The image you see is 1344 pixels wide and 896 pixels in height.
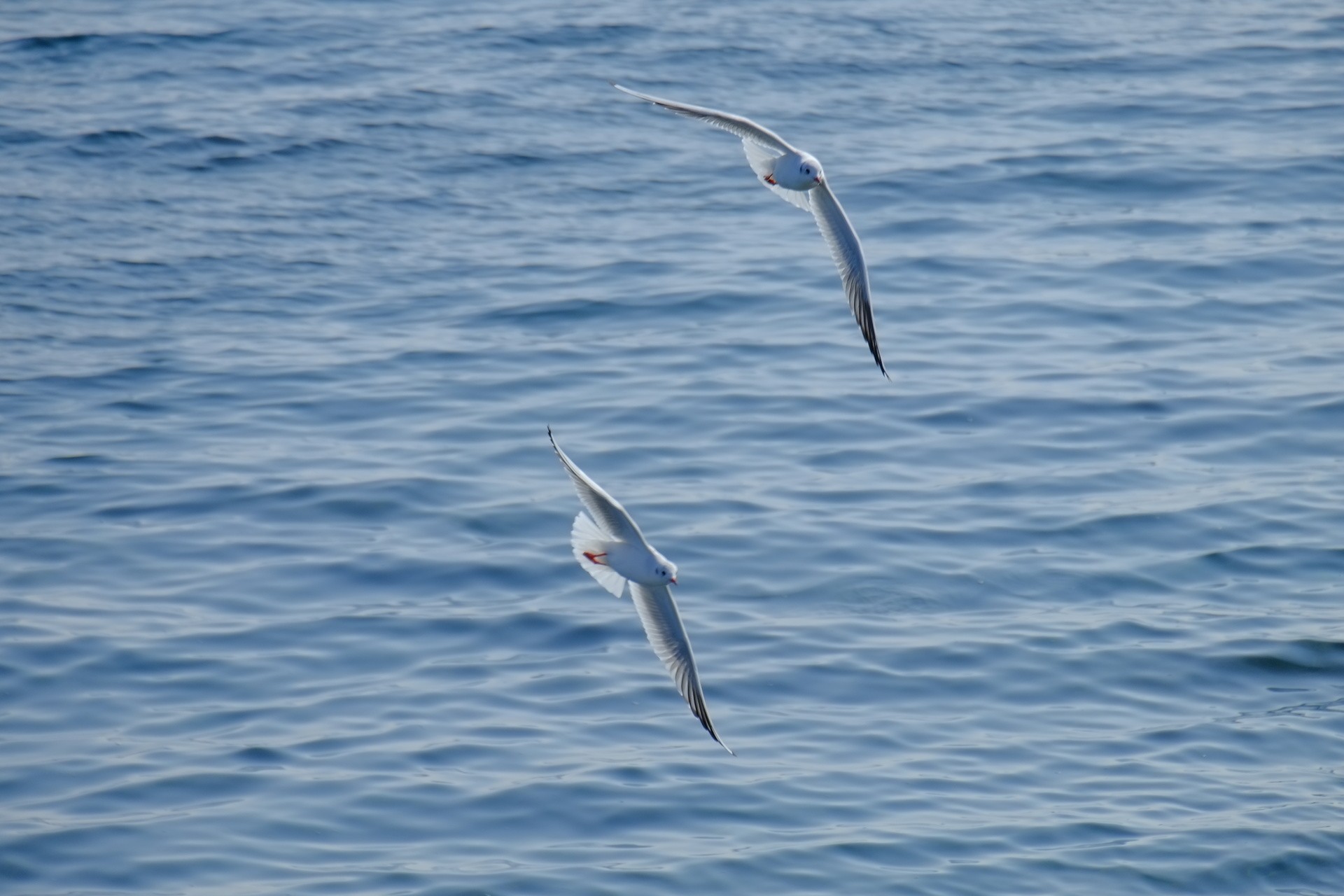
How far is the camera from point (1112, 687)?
9.26 meters

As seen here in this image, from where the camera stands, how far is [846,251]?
8703 millimetres

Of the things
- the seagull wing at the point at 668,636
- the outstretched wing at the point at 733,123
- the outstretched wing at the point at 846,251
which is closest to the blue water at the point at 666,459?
the seagull wing at the point at 668,636

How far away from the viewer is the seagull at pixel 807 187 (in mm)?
7715

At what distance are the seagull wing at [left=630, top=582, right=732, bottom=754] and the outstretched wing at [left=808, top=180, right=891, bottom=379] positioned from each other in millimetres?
1649

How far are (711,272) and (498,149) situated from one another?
3.39 metres

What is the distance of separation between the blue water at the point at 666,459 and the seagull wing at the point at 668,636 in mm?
778

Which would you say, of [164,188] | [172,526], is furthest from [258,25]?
Answer: [172,526]

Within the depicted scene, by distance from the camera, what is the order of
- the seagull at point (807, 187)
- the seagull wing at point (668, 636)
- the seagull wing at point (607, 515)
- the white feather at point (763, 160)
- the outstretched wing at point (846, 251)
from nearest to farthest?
the seagull wing at point (607, 515) < the seagull wing at point (668, 636) < the seagull at point (807, 187) < the white feather at point (763, 160) < the outstretched wing at point (846, 251)

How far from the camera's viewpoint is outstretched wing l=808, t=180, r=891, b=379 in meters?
8.59

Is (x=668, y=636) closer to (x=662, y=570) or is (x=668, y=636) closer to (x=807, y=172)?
(x=662, y=570)

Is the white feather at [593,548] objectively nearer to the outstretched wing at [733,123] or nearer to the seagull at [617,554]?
the seagull at [617,554]

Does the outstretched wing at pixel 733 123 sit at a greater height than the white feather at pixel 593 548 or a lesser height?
greater

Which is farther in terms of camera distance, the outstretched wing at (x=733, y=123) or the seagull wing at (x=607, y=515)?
the outstretched wing at (x=733, y=123)

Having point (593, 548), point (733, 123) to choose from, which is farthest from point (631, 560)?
point (733, 123)
